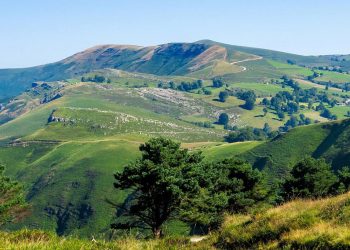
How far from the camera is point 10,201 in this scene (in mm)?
61812

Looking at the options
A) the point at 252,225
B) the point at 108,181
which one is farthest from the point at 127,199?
the point at 252,225

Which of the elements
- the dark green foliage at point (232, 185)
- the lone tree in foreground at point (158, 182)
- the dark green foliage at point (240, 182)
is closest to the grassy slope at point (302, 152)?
the dark green foliage at point (240, 182)

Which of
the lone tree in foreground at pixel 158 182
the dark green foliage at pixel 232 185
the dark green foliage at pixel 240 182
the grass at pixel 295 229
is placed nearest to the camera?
the grass at pixel 295 229

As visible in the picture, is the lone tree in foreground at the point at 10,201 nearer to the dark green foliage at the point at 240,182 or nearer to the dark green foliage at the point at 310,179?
the dark green foliage at the point at 240,182

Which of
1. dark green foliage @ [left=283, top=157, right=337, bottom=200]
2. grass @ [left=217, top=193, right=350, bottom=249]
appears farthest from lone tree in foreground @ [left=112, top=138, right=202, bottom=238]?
dark green foliage @ [left=283, top=157, right=337, bottom=200]

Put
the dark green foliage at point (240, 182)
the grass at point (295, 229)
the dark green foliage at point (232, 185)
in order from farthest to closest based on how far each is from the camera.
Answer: the dark green foliage at point (240, 182)
the dark green foliage at point (232, 185)
the grass at point (295, 229)

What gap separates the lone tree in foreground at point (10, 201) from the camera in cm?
5979

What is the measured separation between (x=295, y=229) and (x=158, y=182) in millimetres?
34283

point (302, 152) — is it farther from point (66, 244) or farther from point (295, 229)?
point (66, 244)

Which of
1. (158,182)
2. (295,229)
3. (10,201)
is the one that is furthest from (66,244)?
(10,201)

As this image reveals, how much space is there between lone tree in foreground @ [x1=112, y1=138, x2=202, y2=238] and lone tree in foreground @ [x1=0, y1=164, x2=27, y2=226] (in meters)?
18.0

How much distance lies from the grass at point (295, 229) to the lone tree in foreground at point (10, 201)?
4806 cm

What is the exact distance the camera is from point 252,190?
7750cm

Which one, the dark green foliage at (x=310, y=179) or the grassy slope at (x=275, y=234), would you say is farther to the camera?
the dark green foliage at (x=310, y=179)
